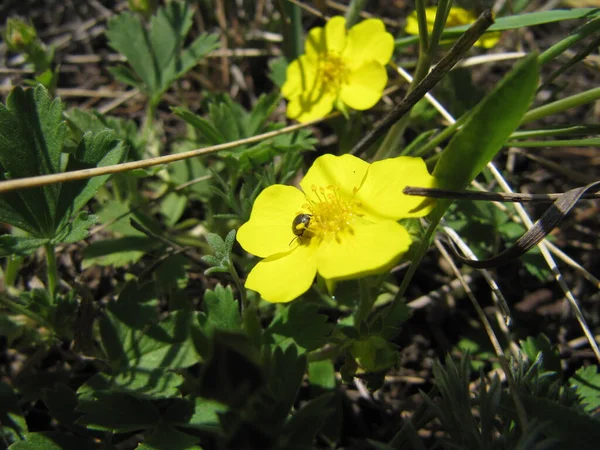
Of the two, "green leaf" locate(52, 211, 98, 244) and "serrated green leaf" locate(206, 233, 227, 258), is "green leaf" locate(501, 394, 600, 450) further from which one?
"green leaf" locate(52, 211, 98, 244)

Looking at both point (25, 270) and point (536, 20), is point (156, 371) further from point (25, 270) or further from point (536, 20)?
point (536, 20)

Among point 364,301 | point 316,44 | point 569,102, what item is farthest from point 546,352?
point 316,44

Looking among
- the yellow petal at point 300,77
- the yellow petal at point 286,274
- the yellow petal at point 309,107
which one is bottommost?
the yellow petal at point 286,274

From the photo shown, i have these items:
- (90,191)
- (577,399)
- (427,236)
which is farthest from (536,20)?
(90,191)

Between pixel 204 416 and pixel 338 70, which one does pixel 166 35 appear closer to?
pixel 338 70

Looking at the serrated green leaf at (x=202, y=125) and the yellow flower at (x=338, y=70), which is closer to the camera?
the serrated green leaf at (x=202, y=125)

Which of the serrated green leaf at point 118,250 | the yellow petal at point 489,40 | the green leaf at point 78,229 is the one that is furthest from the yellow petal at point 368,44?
the green leaf at point 78,229

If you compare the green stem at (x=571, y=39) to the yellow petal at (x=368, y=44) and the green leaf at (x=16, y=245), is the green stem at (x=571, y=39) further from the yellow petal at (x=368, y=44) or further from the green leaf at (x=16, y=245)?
the green leaf at (x=16, y=245)
